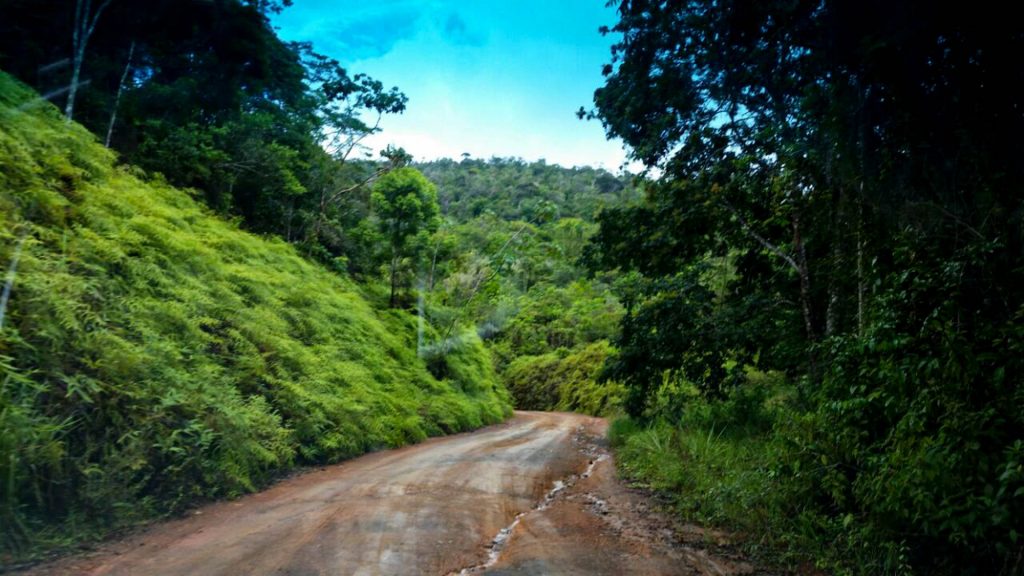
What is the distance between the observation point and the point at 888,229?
4.68 metres

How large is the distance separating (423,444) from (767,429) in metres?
8.10

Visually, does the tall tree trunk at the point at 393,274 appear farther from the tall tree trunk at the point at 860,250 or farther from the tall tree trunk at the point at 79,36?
the tall tree trunk at the point at 860,250

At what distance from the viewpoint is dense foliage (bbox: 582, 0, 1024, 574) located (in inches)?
137

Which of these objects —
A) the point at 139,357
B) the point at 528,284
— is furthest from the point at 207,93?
the point at 528,284

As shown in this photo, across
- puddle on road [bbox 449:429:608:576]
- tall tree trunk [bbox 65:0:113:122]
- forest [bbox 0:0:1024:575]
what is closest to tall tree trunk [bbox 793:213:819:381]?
forest [bbox 0:0:1024:575]

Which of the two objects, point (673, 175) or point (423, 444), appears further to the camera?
point (423, 444)

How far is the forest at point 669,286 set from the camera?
3727 mm

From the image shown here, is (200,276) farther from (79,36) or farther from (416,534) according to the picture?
(416,534)

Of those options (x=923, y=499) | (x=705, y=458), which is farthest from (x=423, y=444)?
(x=923, y=499)

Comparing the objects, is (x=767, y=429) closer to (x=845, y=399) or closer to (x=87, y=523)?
(x=845, y=399)

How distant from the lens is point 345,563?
169 inches

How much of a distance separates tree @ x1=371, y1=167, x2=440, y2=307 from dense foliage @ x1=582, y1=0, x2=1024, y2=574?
49.9 ft

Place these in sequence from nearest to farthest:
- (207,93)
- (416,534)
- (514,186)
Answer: (416,534) → (207,93) → (514,186)

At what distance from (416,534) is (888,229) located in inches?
188
